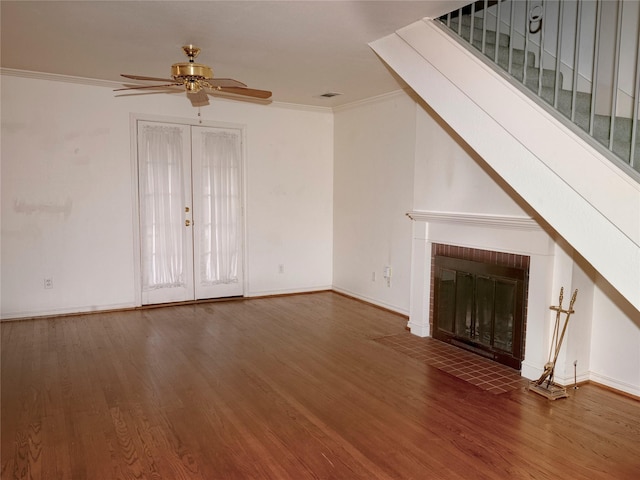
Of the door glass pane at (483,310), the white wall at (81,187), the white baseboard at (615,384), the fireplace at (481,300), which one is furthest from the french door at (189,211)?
the white baseboard at (615,384)

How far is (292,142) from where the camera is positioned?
21.6ft

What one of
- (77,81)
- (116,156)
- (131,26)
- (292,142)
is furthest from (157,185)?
(131,26)

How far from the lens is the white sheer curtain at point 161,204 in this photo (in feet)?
18.6

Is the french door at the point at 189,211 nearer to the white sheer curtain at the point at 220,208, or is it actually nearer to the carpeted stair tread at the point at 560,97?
the white sheer curtain at the point at 220,208

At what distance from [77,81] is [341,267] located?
157 inches

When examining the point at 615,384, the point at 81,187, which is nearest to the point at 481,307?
the point at 615,384

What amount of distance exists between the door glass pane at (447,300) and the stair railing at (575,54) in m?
1.86

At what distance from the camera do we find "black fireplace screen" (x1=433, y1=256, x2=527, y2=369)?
3.85 m

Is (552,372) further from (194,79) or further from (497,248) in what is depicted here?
(194,79)

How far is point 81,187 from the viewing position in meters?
5.32

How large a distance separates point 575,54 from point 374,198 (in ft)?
11.9

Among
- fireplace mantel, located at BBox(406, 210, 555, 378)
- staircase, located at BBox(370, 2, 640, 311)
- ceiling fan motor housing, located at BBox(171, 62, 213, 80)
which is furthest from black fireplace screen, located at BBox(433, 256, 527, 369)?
ceiling fan motor housing, located at BBox(171, 62, 213, 80)

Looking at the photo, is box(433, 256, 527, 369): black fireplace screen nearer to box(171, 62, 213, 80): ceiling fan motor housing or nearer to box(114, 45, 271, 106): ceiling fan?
box(114, 45, 271, 106): ceiling fan

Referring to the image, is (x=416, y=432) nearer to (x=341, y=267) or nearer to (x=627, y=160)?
(x=627, y=160)
